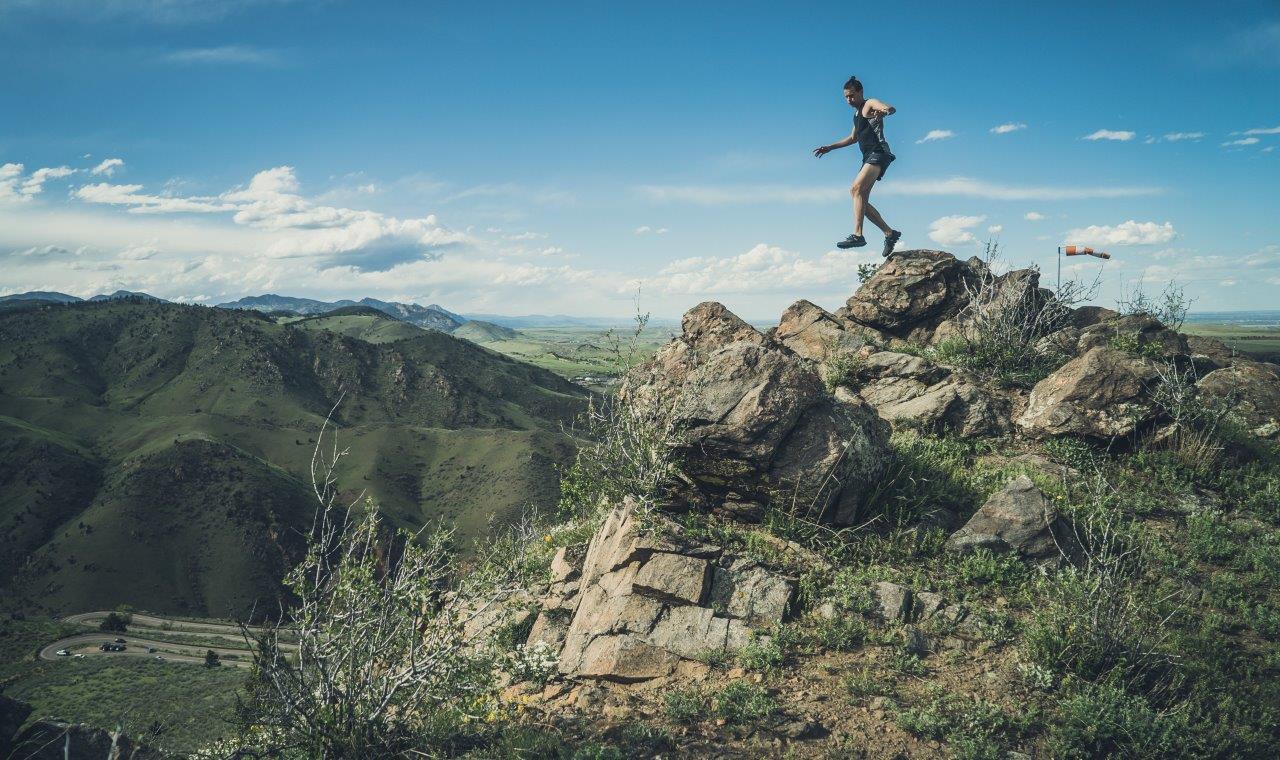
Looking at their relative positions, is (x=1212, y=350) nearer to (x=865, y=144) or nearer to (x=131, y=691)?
(x=865, y=144)

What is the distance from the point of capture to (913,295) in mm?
16000

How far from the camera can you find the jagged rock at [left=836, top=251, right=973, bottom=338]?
1592cm

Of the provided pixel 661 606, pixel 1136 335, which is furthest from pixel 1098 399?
pixel 661 606

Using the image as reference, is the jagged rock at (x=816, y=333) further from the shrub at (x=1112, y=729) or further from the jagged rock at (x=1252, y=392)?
the shrub at (x=1112, y=729)

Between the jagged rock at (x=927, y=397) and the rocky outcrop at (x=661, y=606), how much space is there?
560 centimetres

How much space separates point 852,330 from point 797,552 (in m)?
8.87

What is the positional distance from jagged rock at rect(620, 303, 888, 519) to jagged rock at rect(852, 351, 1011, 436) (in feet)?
9.27

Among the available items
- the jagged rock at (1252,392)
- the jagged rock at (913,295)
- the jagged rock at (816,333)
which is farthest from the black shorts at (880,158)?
the jagged rock at (1252,392)

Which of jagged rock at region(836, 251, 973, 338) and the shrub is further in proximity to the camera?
jagged rock at region(836, 251, 973, 338)

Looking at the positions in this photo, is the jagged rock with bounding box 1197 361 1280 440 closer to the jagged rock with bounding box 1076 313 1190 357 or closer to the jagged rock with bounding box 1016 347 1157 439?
the jagged rock with bounding box 1076 313 1190 357

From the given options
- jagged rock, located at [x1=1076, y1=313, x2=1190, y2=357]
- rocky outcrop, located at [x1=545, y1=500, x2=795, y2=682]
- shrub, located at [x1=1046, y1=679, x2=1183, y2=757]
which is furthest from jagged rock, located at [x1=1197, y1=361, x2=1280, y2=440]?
rocky outcrop, located at [x1=545, y1=500, x2=795, y2=682]

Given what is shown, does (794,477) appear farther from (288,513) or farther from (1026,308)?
(288,513)

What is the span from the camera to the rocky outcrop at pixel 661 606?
728cm

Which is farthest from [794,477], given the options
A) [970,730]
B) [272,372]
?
A: [272,372]
